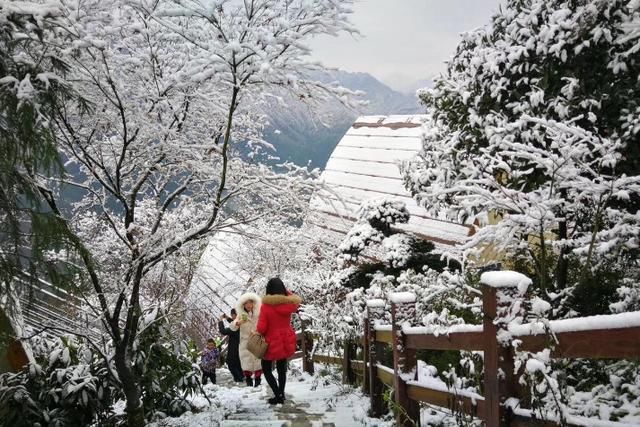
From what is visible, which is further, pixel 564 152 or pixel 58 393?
pixel 58 393

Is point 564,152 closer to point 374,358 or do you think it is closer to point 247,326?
point 374,358

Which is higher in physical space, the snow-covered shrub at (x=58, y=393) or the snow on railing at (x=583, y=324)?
the snow on railing at (x=583, y=324)

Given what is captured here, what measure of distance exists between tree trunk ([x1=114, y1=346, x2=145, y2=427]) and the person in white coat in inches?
95.6

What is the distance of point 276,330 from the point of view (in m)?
5.25

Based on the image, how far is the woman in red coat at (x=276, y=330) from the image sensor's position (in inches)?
205

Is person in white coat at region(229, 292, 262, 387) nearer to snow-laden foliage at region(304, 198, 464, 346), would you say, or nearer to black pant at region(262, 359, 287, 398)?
snow-laden foliage at region(304, 198, 464, 346)

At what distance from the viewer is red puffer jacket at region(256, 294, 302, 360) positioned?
5.20 metres

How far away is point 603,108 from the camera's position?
159 inches

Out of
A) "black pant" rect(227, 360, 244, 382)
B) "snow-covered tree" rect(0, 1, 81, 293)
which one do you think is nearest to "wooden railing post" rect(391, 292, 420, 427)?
"snow-covered tree" rect(0, 1, 81, 293)

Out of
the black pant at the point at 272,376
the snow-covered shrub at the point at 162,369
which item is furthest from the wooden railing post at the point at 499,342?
the snow-covered shrub at the point at 162,369

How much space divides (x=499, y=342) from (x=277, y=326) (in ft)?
11.1

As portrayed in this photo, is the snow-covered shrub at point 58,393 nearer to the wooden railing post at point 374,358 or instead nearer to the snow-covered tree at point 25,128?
the snow-covered tree at point 25,128

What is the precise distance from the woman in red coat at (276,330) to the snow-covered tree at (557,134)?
194 centimetres


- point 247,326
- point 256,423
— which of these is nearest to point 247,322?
point 247,326
